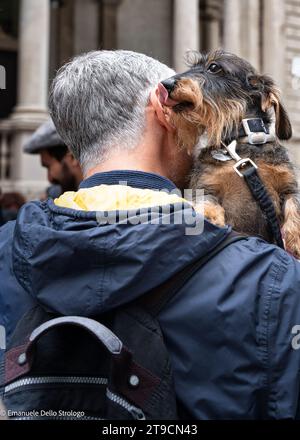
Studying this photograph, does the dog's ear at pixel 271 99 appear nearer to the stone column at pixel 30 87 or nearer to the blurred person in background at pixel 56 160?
the blurred person in background at pixel 56 160

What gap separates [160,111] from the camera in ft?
5.53

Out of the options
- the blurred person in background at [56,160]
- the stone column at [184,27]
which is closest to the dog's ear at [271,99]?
the blurred person in background at [56,160]

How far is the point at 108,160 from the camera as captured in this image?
1669mm

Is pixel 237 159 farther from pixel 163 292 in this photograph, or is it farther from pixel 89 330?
pixel 89 330

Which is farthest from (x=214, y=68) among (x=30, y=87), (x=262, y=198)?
(x=30, y=87)

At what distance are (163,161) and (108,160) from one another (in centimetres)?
16

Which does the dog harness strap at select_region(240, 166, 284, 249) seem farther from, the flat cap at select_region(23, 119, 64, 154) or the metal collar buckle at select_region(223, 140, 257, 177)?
the flat cap at select_region(23, 119, 64, 154)

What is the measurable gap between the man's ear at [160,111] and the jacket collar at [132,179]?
6.1 inches

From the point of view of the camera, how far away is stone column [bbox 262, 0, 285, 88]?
15.3 meters

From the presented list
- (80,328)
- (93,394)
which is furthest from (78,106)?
(93,394)

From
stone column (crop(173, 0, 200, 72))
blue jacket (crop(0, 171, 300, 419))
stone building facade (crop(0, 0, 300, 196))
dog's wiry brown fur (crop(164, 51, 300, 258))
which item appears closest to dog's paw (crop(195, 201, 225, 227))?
dog's wiry brown fur (crop(164, 51, 300, 258))

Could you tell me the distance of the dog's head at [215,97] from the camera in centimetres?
176
